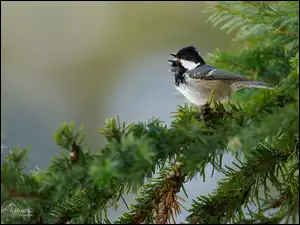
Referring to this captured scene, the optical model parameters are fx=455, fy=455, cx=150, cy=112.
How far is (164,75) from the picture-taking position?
3504 mm

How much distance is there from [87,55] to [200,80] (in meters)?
2.10

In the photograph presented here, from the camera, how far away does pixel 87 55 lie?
345cm

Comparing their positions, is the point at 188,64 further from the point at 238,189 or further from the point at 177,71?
the point at 238,189

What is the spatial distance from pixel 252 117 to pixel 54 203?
286mm

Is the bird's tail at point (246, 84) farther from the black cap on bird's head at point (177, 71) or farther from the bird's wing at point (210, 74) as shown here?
the black cap on bird's head at point (177, 71)

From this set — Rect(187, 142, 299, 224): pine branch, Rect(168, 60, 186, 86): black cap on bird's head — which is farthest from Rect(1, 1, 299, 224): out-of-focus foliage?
Rect(168, 60, 186, 86): black cap on bird's head

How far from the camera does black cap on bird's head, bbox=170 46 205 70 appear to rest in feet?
5.27

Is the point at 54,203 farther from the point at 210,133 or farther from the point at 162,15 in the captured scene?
the point at 162,15

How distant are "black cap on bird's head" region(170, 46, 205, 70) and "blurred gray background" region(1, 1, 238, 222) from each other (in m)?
1.49

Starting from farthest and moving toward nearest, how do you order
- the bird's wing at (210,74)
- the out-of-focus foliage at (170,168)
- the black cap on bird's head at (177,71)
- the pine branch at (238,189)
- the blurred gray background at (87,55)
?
the blurred gray background at (87,55)
the black cap on bird's head at (177,71)
the bird's wing at (210,74)
the pine branch at (238,189)
the out-of-focus foliage at (170,168)

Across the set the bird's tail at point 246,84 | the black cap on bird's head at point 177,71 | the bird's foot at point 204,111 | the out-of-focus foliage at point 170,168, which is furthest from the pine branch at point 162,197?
the black cap on bird's head at point 177,71

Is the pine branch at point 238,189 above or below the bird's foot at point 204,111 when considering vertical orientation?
below

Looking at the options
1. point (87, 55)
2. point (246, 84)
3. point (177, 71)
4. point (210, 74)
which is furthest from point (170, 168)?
point (87, 55)

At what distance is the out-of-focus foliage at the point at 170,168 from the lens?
0.55 m
